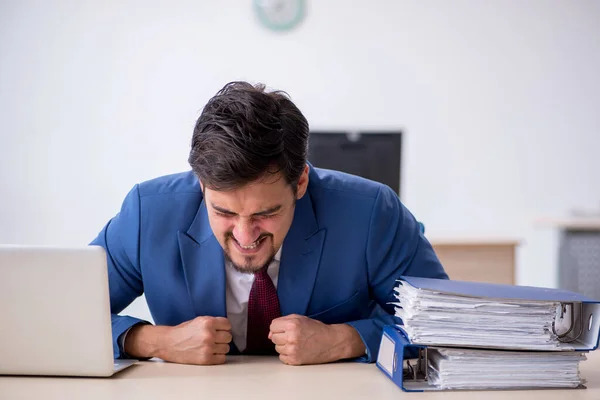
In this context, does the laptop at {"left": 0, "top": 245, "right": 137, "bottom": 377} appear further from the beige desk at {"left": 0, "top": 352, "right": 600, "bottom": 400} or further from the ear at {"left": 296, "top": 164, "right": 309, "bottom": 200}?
the ear at {"left": 296, "top": 164, "right": 309, "bottom": 200}

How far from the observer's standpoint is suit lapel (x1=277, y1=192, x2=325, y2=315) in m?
1.57

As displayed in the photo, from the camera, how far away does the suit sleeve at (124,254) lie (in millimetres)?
1568

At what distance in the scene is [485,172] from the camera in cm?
478

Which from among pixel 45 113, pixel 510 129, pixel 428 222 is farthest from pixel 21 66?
pixel 510 129

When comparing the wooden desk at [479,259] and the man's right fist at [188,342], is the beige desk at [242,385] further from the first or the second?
the wooden desk at [479,259]

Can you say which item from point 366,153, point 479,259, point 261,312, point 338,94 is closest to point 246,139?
point 261,312

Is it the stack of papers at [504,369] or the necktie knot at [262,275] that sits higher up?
the necktie knot at [262,275]

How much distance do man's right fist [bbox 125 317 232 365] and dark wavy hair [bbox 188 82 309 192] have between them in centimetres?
29

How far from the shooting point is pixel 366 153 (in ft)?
9.89

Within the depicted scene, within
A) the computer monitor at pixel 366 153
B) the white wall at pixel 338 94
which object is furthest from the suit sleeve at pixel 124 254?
the white wall at pixel 338 94

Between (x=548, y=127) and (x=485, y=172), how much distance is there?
54 cm

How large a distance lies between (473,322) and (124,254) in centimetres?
78

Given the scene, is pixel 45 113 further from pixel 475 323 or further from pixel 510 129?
pixel 475 323

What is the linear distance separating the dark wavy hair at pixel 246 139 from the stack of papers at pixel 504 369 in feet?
1.50
